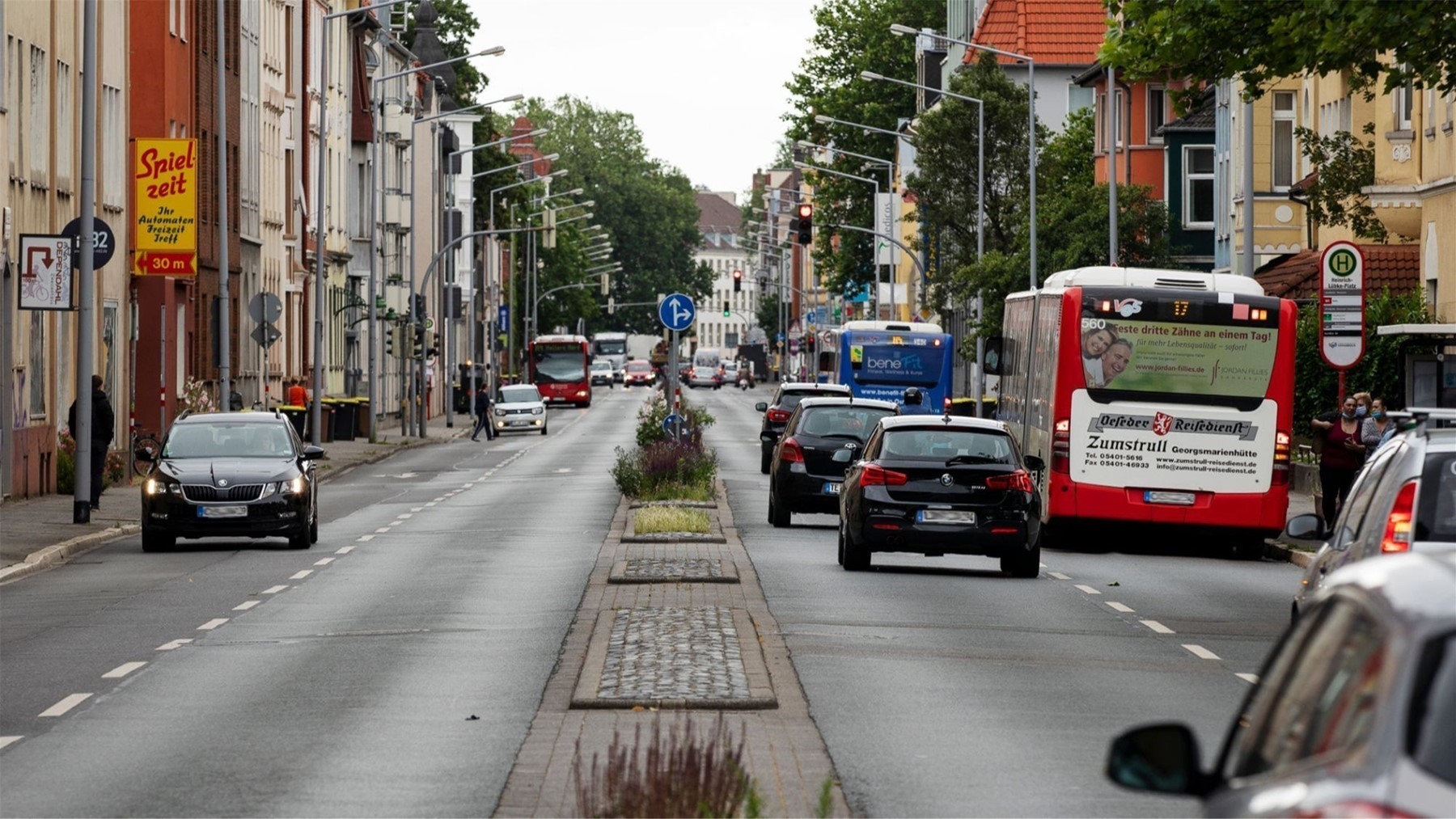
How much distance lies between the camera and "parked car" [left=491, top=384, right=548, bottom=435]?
8275 cm

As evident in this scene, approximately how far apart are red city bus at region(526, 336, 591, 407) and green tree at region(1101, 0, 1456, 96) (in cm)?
9210

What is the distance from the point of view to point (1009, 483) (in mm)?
24109

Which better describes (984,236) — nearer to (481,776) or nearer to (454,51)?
(454,51)

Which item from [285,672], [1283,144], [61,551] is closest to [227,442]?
[61,551]

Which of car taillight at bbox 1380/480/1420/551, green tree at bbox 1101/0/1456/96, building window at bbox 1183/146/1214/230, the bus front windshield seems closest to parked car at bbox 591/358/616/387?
the bus front windshield

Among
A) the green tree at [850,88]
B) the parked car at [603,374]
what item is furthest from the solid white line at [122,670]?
the parked car at [603,374]

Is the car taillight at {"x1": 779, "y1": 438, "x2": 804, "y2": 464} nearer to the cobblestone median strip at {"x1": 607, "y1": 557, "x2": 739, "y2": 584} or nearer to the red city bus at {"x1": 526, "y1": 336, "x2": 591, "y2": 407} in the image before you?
the cobblestone median strip at {"x1": 607, "y1": 557, "x2": 739, "y2": 584}

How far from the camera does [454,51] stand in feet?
360

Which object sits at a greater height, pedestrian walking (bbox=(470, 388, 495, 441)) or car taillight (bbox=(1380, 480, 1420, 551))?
car taillight (bbox=(1380, 480, 1420, 551))

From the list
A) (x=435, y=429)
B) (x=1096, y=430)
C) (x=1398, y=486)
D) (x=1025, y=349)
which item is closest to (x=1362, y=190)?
(x=1025, y=349)

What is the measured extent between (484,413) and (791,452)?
45.8m

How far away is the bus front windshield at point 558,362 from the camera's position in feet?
375

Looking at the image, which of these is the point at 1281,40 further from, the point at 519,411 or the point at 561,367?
the point at 561,367

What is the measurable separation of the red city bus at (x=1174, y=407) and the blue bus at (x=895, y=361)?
31.3m
